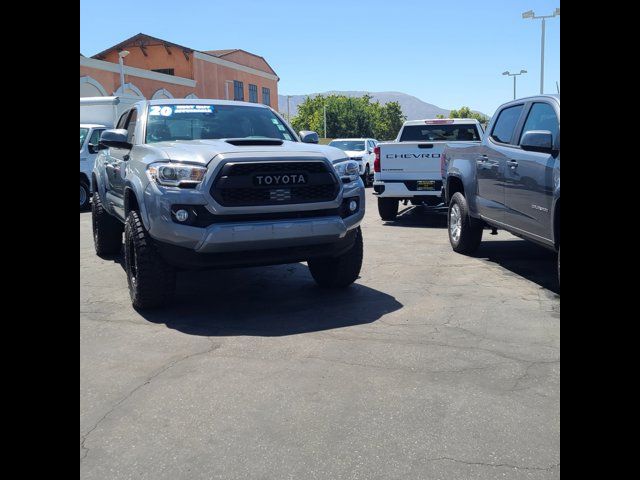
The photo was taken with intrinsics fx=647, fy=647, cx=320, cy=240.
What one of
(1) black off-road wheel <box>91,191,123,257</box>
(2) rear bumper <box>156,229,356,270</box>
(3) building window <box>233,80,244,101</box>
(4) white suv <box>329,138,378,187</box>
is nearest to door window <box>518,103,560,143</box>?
(2) rear bumper <box>156,229,356,270</box>

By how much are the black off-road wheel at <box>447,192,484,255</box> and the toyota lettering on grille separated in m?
3.34

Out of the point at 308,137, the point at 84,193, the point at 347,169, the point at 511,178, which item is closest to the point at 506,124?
the point at 511,178

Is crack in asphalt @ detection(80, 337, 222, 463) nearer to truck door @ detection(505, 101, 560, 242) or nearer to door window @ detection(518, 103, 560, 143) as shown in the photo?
truck door @ detection(505, 101, 560, 242)

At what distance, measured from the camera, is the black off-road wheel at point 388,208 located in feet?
40.3

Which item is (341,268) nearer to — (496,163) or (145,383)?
(496,163)

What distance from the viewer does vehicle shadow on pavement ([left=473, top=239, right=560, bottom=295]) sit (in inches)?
274

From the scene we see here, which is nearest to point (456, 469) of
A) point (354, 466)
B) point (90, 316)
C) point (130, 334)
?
point (354, 466)

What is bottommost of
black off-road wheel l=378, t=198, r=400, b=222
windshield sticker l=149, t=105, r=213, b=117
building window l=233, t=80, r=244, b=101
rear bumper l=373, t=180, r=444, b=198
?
black off-road wheel l=378, t=198, r=400, b=222

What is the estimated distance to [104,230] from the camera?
8680 mm

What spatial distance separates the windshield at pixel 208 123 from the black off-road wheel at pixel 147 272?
1145mm

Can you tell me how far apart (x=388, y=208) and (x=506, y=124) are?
16.9ft
